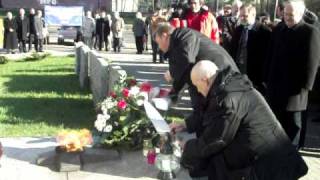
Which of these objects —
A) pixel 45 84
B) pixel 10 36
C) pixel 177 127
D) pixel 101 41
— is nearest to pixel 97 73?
pixel 45 84

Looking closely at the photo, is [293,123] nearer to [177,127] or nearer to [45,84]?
[177,127]

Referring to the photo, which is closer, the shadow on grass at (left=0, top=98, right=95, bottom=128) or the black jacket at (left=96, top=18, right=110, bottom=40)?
the shadow on grass at (left=0, top=98, right=95, bottom=128)

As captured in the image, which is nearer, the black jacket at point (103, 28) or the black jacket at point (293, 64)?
the black jacket at point (293, 64)

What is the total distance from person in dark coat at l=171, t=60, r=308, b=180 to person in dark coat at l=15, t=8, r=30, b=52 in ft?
63.8

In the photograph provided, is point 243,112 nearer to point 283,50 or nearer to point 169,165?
point 169,165

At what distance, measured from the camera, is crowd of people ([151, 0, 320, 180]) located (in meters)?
3.65

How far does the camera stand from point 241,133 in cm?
367

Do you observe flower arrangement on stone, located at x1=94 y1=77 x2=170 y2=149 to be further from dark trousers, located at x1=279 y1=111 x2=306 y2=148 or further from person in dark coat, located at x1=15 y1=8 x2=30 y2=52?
person in dark coat, located at x1=15 y1=8 x2=30 y2=52

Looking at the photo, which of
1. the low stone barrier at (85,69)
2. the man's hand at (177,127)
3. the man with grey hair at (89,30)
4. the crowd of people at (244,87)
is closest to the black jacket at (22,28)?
the man with grey hair at (89,30)

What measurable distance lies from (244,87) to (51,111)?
647 centimetres

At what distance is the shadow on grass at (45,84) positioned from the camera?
11.9 metres

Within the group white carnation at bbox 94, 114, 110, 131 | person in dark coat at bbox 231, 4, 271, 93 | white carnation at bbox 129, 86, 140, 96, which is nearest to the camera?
white carnation at bbox 94, 114, 110, 131

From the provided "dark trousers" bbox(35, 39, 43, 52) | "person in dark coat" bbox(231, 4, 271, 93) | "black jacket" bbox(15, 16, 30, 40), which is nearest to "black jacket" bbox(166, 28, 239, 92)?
"person in dark coat" bbox(231, 4, 271, 93)

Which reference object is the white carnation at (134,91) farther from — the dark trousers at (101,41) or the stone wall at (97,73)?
the dark trousers at (101,41)
